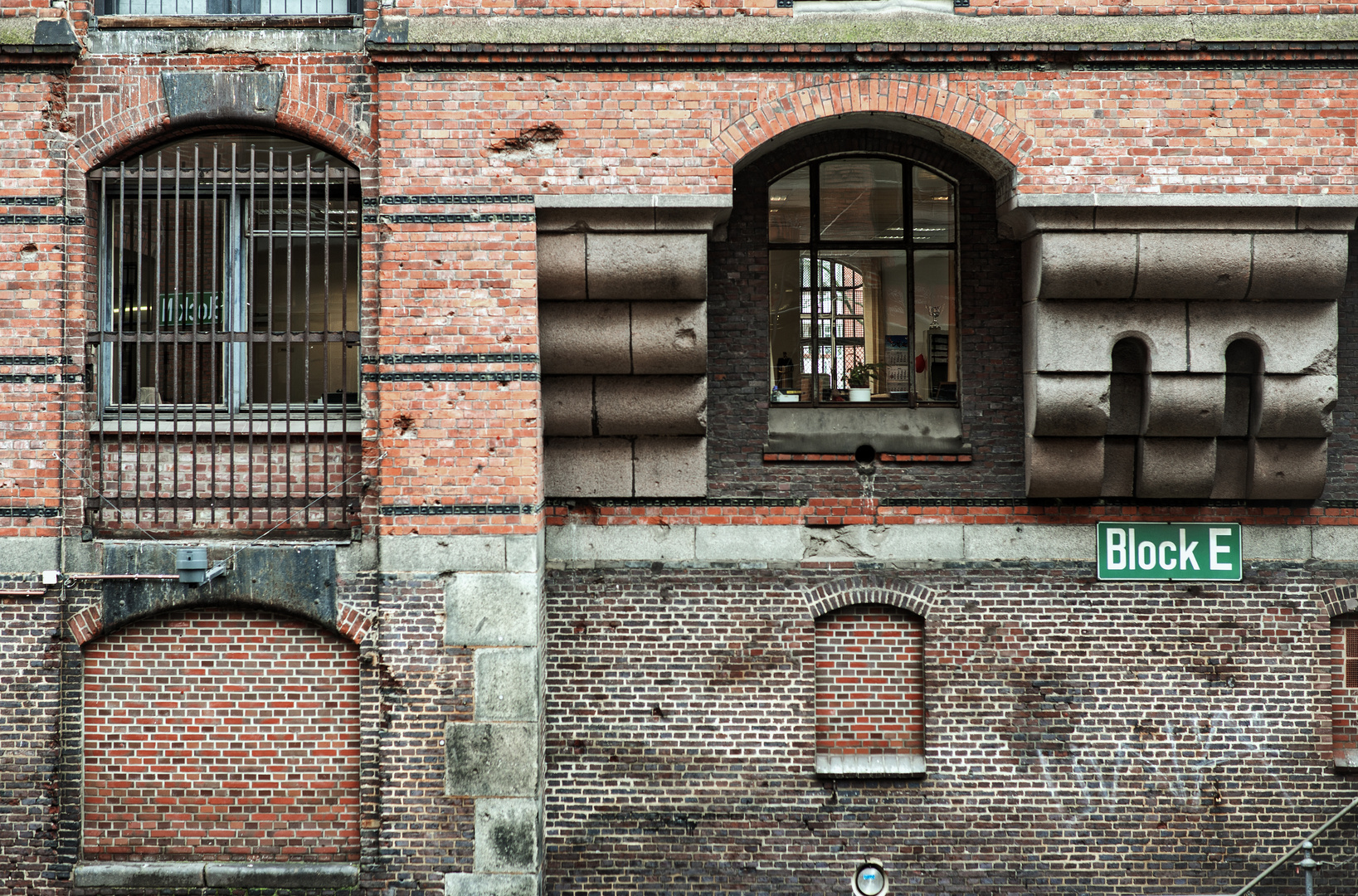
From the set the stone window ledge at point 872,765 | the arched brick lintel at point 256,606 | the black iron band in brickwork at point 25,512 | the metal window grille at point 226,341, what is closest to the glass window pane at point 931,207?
the stone window ledge at point 872,765

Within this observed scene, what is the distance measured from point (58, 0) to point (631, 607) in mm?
6380

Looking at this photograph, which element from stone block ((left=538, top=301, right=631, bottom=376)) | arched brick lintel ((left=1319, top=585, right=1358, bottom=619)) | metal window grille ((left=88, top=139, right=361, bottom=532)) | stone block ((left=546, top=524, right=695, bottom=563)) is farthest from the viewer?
stone block ((left=546, top=524, right=695, bottom=563))

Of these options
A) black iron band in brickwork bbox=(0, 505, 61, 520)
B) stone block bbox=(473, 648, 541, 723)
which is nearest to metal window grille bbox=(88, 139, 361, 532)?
black iron band in brickwork bbox=(0, 505, 61, 520)

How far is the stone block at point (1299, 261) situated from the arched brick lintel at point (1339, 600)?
241 cm

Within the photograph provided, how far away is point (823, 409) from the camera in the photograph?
26.5 ft

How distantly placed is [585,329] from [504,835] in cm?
381

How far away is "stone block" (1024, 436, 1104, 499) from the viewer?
7535 millimetres

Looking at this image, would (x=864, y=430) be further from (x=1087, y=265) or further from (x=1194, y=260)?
(x=1194, y=260)

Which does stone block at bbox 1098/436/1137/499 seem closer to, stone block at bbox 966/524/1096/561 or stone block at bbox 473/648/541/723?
stone block at bbox 966/524/1096/561

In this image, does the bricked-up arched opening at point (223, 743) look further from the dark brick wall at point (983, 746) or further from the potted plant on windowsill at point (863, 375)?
the potted plant on windowsill at point (863, 375)

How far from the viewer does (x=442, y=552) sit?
716cm

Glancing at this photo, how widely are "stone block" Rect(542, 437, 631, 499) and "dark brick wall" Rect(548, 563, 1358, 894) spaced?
943 mm

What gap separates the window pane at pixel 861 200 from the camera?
8125mm

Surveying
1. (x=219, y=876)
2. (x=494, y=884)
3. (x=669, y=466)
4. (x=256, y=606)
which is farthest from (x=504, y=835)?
(x=669, y=466)
